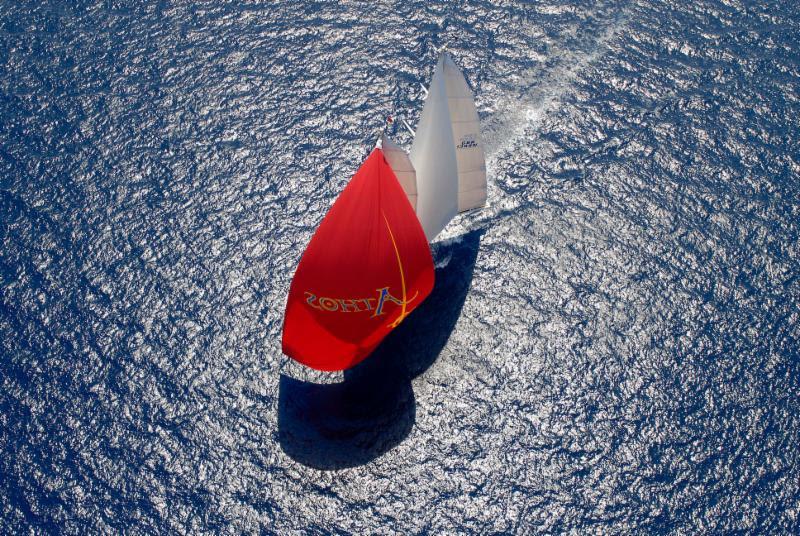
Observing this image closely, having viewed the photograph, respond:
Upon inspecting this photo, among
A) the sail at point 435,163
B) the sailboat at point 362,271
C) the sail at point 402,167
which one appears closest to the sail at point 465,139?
the sail at point 435,163

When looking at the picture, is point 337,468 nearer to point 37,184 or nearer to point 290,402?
point 290,402

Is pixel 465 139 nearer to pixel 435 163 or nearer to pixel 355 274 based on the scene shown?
pixel 435 163

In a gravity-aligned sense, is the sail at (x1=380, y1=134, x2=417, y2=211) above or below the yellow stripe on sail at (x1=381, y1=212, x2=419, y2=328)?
above

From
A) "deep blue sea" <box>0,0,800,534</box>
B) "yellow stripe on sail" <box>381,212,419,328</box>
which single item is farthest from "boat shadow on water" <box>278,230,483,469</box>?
"yellow stripe on sail" <box>381,212,419,328</box>

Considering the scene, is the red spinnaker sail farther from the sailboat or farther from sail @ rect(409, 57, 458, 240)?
sail @ rect(409, 57, 458, 240)

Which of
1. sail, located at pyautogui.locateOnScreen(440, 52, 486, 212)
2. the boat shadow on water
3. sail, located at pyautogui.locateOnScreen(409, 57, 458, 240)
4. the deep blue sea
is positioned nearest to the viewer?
the deep blue sea

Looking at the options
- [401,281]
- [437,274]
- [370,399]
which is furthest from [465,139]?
[370,399]
